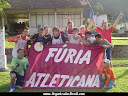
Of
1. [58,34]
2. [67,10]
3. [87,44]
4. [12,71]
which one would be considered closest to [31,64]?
[12,71]

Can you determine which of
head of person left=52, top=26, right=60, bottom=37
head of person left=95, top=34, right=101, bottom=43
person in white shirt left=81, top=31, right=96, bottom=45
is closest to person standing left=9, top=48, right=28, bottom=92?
head of person left=52, top=26, right=60, bottom=37

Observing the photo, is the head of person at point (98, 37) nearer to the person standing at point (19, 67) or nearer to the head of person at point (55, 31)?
the head of person at point (55, 31)

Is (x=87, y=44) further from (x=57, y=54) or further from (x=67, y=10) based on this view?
(x=67, y=10)

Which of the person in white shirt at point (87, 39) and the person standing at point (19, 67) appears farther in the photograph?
the person in white shirt at point (87, 39)

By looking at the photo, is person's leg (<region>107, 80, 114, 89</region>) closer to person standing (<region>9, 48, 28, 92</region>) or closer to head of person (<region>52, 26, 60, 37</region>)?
head of person (<region>52, 26, 60, 37</region>)

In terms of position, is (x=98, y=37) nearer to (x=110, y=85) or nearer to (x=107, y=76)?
(x=107, y=76)

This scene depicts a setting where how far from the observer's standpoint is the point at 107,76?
525 centimetres

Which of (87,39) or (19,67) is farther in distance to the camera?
(87,39)

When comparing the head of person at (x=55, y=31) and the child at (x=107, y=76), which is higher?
the head of person at (x=55, y=31)

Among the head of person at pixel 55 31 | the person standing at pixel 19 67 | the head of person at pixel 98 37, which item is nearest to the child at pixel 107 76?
the head of person at pixel 98 37

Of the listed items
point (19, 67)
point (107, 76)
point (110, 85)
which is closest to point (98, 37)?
point (107, 76)

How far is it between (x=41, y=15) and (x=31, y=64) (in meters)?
16.6

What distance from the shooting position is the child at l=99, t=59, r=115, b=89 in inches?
206

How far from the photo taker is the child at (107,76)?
5231mm
